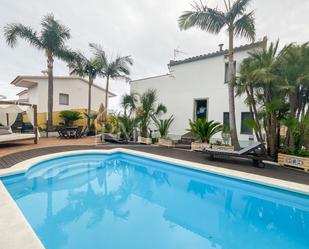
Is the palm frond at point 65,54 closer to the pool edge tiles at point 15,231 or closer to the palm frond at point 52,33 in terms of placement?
the palm frond at point 52,33

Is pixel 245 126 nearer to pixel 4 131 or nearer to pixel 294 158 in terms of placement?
pixel 294 158

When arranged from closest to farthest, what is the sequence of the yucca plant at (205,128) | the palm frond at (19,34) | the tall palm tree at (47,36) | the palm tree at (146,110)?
1. the yucca plant at (205,128)
2. the palm tree at (146,110)
3. the palm frond at (19,34)
4. the tall palm tree at (47,36)

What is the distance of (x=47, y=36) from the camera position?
1532cm

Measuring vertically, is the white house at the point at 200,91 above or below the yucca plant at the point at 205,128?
above

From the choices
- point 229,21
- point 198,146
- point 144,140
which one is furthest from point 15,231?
point 229,21

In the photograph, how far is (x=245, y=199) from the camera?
19.7 feet

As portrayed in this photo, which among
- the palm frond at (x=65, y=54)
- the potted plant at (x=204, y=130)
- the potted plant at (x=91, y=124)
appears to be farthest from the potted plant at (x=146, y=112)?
the palm frond at (x=65, y=54)

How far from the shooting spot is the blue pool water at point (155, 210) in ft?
12.8

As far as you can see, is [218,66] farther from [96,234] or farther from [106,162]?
[96,234]

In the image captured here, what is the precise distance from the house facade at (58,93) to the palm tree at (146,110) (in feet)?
28.3

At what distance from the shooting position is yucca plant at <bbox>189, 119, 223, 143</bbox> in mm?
11323

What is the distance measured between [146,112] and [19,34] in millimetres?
11900

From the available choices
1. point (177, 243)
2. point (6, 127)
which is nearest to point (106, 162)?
point (177, 243)

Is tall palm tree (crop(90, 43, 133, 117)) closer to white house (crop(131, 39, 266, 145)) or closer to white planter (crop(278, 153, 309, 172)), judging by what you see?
white house (crop(131, 39, 266, 145))
